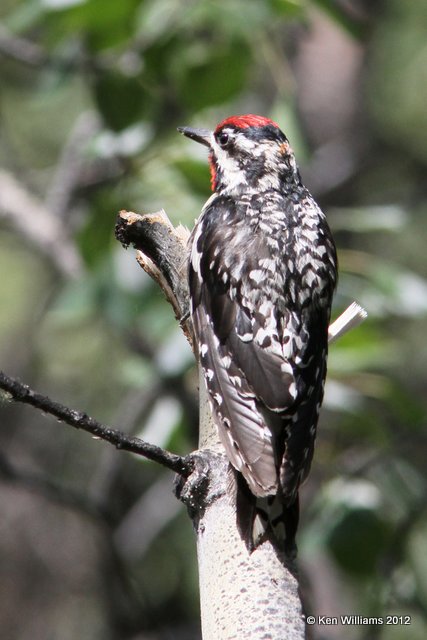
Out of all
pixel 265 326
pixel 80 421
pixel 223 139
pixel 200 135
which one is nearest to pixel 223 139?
pixel 223 139

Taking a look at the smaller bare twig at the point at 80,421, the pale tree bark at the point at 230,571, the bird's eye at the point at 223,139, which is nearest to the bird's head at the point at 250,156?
the bird's eye at the point at 223,139

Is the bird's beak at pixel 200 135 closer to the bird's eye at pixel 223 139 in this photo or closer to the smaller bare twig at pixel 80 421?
the bird's eye at pixel 223 139

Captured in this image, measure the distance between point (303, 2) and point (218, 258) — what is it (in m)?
1.54

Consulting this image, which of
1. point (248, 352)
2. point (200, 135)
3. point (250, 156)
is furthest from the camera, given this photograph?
point (200, 135)

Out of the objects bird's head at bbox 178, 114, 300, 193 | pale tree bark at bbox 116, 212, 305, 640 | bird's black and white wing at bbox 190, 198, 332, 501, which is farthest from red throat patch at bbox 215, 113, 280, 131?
pale tree bark at bbox 116, 212, 305, 640

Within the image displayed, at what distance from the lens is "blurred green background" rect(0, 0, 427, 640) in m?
3.97

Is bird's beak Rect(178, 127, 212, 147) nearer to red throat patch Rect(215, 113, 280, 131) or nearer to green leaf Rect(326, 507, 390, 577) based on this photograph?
red throat patch Rect(215, 113, 280, 131)

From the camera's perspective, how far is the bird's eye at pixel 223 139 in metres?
3.88

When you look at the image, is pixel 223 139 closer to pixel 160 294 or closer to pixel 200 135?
pixel 200 135

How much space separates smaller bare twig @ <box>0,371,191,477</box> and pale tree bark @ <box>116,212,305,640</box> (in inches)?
7.4

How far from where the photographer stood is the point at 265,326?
9.75ft

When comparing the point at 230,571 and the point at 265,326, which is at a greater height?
the point at 265,326

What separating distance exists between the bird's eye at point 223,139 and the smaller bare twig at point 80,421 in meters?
1.82

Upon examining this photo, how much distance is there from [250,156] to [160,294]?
74 cm
